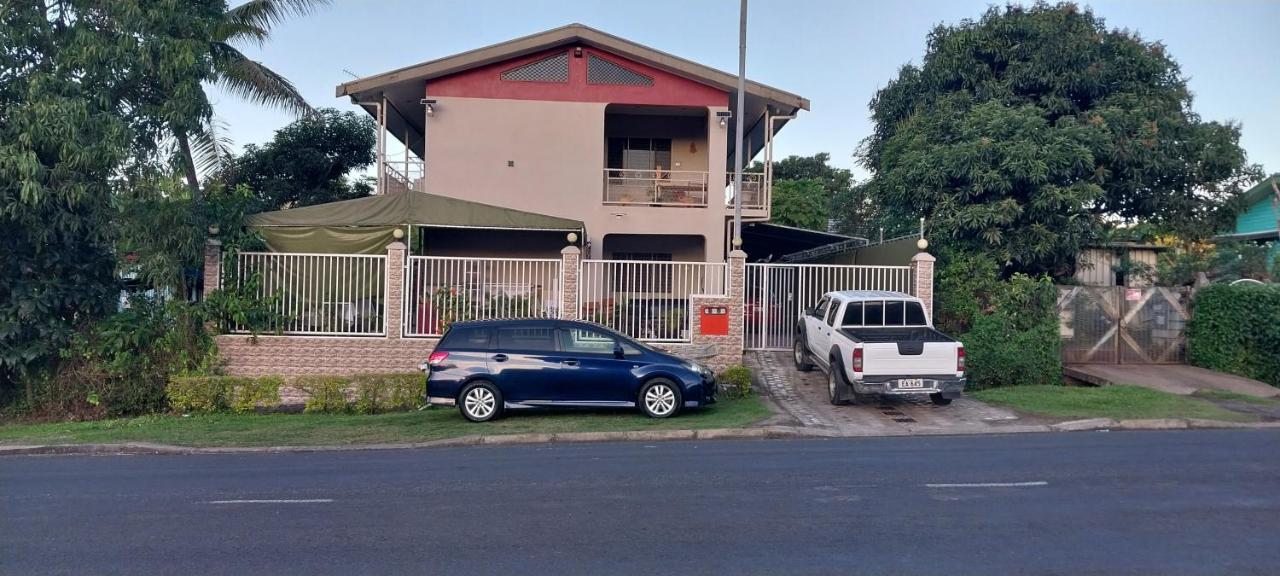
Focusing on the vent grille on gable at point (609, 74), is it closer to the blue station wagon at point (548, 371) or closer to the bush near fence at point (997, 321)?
the bush near fence at point (997, 321)

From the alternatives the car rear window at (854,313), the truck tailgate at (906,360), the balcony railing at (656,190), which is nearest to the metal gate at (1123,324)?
the car rear window at (854,313)

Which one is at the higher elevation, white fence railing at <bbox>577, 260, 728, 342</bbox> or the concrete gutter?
white fence railing at <bbox>577, 260, 728, 342</bbox>

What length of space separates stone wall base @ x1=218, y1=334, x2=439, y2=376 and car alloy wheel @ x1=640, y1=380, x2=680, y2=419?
4.31 m

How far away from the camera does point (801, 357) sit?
53.1ft

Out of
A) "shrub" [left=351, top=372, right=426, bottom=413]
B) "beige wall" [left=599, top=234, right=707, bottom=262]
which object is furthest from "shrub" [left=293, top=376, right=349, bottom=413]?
"beige wall" [left=599, top=234, right=707, bottom=262]

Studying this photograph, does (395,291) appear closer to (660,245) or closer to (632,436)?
(632,436)

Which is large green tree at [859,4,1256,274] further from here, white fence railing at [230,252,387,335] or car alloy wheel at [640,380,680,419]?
white fence railing at [230,252,387,335]

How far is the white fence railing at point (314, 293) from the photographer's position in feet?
49.3

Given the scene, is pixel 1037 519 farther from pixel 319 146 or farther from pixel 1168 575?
pixel 319 146

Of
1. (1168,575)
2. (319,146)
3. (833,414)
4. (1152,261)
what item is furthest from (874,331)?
(319,146)

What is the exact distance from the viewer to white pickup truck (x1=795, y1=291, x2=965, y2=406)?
12703 mm

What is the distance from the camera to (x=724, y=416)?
1272 centimetres

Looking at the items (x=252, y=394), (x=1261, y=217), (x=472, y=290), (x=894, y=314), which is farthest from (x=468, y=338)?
(x=1261, y=217)

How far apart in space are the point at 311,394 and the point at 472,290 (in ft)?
10.3
